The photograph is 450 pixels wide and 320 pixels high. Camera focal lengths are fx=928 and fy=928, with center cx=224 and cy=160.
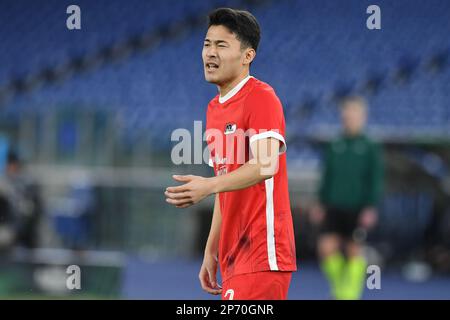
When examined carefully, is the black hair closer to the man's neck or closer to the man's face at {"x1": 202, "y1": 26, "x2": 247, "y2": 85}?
the man's face at {"x1": 202, "y1": 26, "x2": 247, "y2": 85}

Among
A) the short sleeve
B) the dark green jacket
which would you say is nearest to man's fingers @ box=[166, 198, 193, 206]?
the short sleeve

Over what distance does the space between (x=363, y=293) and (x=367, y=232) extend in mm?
1888

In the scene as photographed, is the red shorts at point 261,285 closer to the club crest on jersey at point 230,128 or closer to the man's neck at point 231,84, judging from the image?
the club crest on jersey at point 230,128

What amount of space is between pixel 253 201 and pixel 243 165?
8.3 inches

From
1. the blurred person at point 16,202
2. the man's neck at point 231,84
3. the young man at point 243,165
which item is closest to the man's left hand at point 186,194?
the young man at point 243,165

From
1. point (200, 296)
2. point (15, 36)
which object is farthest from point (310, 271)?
point (15, 36)

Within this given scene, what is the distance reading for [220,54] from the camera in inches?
141

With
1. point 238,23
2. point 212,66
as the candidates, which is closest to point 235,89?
point 212,66

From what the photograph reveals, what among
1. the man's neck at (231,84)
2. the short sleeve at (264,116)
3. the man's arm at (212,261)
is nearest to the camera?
the short sleeve at (264,116)

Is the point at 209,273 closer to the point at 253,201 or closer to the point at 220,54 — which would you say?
the point at 253,201

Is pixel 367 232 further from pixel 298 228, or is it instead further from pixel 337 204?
pixel 337 204

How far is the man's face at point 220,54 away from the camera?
3578mm

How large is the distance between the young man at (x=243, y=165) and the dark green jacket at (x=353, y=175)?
19.1 feet

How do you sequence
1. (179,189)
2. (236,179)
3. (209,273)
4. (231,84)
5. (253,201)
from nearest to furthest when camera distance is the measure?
(179,189) → (236,179) → (253,201) → (231,84) → (209,273)
